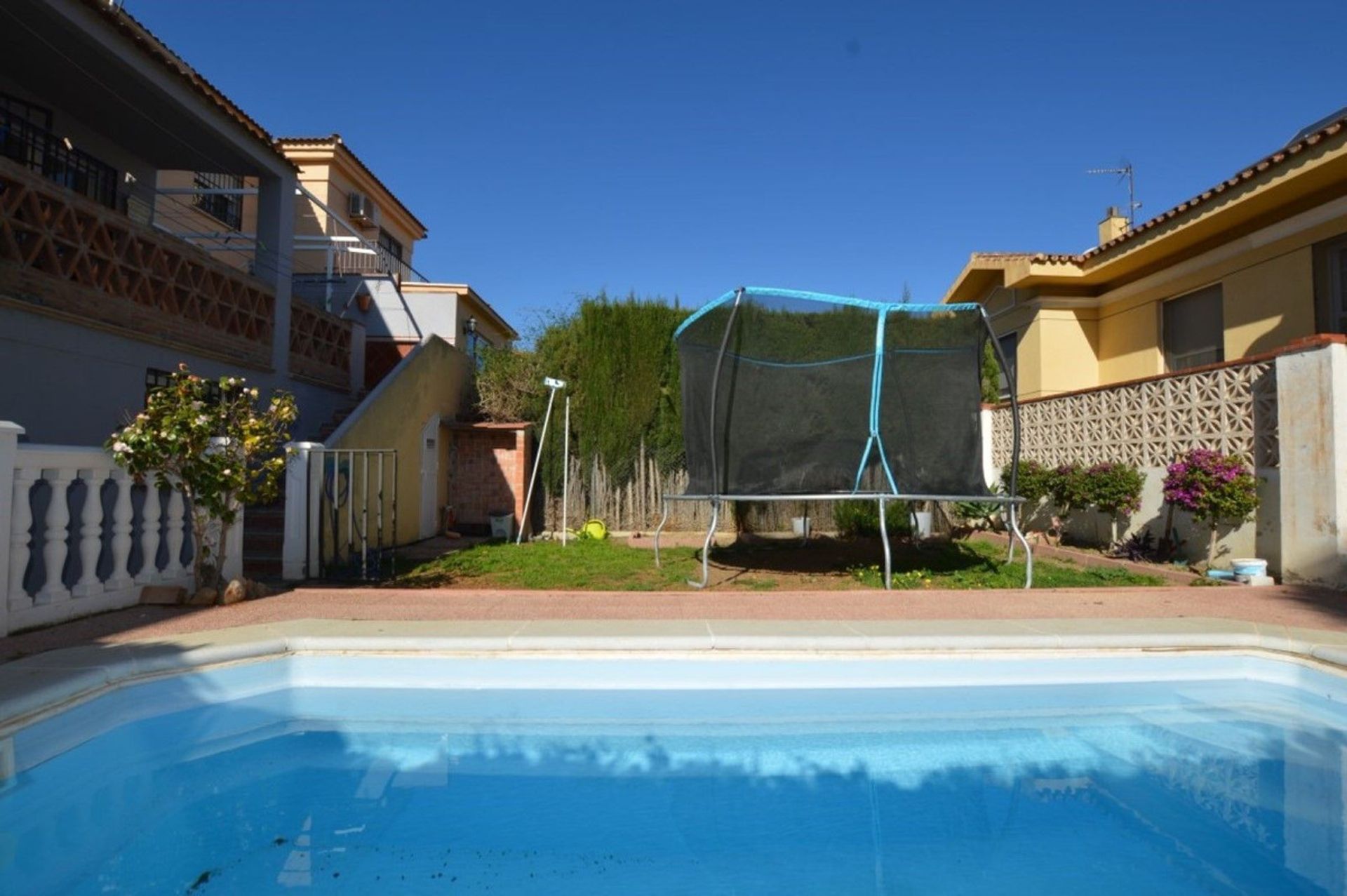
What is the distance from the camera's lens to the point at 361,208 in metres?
20.0

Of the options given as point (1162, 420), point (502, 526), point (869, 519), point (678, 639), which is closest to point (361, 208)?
point (502, 526)

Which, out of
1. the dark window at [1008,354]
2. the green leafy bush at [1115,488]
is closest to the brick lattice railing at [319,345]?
the green leafy bush at [1115,488]

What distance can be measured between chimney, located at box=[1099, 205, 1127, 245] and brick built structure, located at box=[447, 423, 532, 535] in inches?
500

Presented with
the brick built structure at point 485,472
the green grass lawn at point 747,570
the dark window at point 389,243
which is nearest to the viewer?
the green grass lawn at point 747,570

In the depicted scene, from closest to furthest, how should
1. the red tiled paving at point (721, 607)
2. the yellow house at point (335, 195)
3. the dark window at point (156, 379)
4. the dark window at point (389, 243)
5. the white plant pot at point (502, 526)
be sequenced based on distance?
1. the red tiled paving at point (721, 607)
2. the dark window at point (156, 379)
3. the white plant pot at point (502, 526)
4. the yellow house at point (335, 195)
5. the dark window at point (389, 243)

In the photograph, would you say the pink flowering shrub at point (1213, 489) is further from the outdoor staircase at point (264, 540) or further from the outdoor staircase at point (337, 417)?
the outdoor staircase at point (337, 417)

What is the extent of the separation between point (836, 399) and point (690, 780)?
478cm

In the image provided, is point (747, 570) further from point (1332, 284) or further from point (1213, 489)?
point (1332, 284)

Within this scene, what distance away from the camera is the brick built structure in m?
12.8

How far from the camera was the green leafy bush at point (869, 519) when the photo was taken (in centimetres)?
1212

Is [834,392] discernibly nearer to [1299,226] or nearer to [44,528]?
[44,528]

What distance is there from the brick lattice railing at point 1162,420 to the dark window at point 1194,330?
206cm

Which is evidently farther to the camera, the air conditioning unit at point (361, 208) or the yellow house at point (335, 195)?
the air conditioning unit at point (361, 208)

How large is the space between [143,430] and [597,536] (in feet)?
23.6
